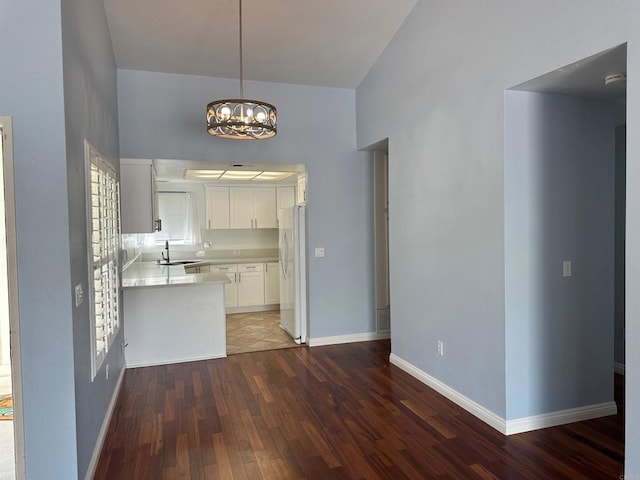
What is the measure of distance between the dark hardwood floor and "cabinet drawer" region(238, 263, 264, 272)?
305 centimetres

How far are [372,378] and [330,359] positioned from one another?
711 mm

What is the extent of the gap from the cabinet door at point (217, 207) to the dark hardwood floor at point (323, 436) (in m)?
3.51

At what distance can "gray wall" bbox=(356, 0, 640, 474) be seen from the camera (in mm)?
2164

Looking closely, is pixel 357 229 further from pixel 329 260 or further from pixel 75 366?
pixel 75 366

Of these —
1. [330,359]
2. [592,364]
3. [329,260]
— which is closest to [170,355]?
[330,359]

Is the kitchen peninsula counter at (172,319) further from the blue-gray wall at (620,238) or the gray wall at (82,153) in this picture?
the blue-gray wall at (620,238)

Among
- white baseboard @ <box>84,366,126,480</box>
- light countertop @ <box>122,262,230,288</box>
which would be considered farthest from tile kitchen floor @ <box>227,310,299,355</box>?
white baseboard @ <box>84,366,126,480</box>

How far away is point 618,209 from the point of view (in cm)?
420

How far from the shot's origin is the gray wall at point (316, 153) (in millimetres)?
4730

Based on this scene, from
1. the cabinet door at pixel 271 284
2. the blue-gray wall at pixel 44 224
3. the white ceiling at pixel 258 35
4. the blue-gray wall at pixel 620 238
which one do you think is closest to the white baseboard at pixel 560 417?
the blue-gray wall at pixel 620 238

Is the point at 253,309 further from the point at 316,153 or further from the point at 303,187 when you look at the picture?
the point at 316,153

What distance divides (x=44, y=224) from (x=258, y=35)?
2.85m

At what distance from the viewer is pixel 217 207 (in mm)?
7438

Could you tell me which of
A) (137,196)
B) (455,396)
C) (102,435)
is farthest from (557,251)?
(137,196)
